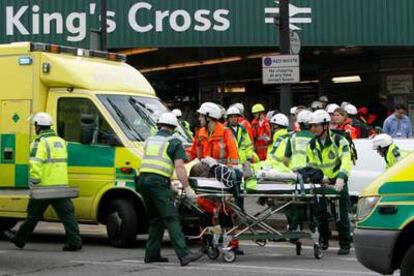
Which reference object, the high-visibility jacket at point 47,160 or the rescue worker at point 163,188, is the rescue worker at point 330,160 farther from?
the high-visibility jacket at point 47,160

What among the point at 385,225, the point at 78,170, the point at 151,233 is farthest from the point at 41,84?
the point at 385,225

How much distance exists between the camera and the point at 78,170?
11.2 meters

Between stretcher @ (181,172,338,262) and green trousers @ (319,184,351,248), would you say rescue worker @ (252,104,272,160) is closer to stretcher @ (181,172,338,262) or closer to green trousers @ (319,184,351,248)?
green trousers @ (319,184,351,248)

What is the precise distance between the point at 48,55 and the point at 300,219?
13.7 ft

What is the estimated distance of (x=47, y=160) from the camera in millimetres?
10586

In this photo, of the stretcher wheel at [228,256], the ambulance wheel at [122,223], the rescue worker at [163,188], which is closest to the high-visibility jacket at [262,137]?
the ambulance wheel at [122,223]

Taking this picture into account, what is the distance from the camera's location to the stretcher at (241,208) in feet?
31.9

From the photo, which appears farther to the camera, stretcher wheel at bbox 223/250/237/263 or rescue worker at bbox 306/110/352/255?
rescue worker at bbox 306/110/352/255

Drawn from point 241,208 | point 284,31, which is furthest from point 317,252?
point 284,31

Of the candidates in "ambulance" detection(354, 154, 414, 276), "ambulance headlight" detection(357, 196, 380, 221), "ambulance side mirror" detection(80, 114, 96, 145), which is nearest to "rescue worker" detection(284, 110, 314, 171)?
"ambulance side mirror" detection(80, 114, 96, 145)

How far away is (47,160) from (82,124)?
32.6 inches

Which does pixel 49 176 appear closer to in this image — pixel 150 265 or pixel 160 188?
pixel 160 188

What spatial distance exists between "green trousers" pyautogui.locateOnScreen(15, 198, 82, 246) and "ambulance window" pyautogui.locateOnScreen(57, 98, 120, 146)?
0.96 metres

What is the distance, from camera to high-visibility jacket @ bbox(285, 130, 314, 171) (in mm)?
11281
